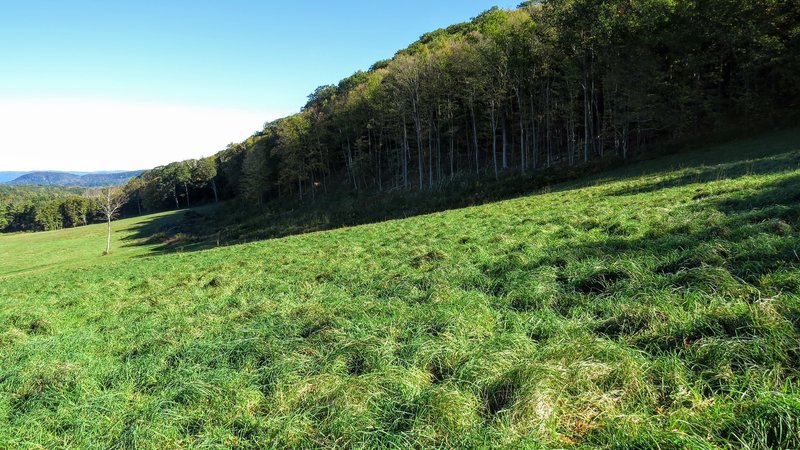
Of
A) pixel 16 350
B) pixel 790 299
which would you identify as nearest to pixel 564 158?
pixel 790 299

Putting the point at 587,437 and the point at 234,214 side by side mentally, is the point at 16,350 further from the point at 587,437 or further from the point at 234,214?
the point at 234,214

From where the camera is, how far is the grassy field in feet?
→ 11.3

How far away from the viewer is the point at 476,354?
4777mm

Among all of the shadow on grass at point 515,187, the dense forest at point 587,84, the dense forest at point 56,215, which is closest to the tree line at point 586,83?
the dense forest at point 587,84

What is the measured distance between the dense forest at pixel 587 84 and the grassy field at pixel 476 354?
2505 centimetres

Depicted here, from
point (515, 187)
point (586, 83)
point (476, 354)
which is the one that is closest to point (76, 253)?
point (515, 187)

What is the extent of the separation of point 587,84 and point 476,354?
129 feet

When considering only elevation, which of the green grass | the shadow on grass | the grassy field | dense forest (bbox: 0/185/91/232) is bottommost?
the green grass

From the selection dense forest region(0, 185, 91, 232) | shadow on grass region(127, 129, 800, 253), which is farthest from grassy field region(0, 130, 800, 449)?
dense forest region(0, 185, 91, 232)

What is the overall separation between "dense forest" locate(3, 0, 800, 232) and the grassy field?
25054 mm

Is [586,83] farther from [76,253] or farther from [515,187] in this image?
[76,253]

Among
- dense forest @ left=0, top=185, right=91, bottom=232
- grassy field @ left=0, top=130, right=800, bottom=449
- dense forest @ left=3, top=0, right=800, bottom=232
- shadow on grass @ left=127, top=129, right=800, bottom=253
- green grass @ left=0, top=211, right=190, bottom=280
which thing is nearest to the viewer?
grassy field @ left=0, top=130, right=800, bottom=449

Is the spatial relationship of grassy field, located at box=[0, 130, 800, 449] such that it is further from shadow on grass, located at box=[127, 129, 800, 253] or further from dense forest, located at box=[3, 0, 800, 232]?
dense forest, located at box=[3, 0, 800, 232]

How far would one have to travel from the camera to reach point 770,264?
5.62m
